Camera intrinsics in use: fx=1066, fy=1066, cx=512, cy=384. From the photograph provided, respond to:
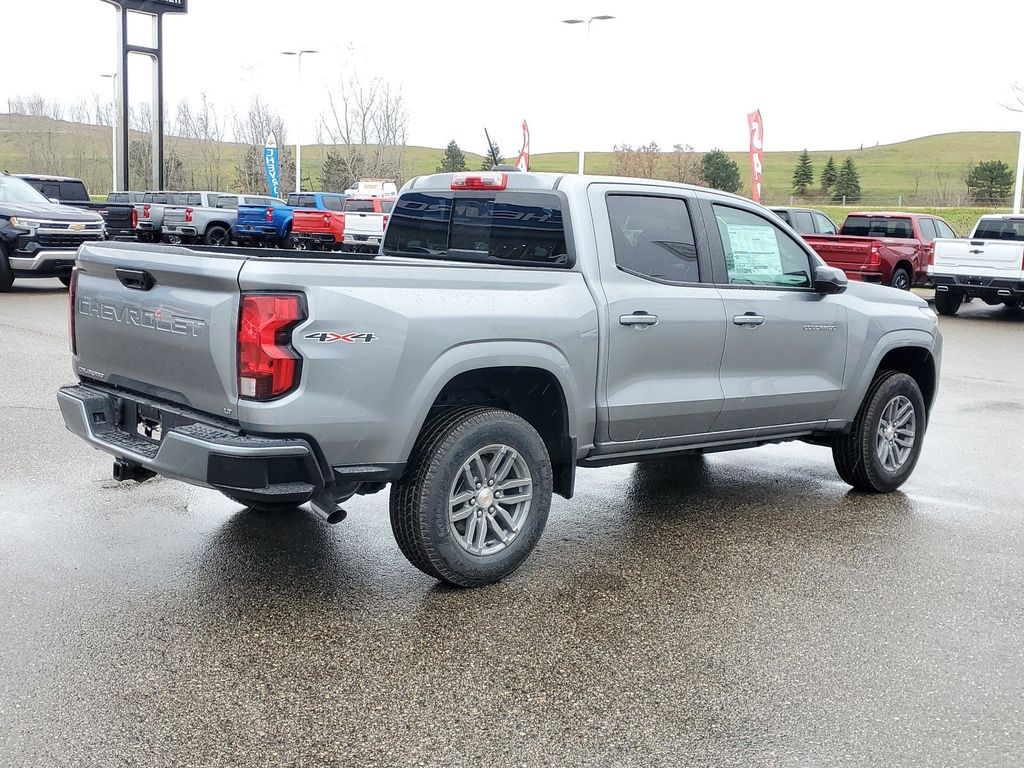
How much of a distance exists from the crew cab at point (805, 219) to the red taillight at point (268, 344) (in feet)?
64.5

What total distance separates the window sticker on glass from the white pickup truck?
47.3ft

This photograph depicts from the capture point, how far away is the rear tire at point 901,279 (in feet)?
69.1

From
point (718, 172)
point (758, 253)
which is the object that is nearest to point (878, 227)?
point (758, 253)

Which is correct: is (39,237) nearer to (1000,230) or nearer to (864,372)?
(864,372)

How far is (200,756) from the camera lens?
3.33 m

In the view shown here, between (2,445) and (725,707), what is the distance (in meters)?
5.63

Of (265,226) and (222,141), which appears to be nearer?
(265,226)

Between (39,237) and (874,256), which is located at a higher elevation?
(874,256)

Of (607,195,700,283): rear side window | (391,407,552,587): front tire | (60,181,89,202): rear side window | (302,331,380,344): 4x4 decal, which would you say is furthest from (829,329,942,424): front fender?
(60,181,89,202): rear side window

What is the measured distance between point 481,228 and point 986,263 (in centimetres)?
1591

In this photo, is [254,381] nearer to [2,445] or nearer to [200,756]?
[200,756]

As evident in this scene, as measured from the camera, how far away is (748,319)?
5.88 meters

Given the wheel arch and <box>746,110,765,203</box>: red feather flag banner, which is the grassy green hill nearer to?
<box>746,110,765,203</box>: red feather flag banner

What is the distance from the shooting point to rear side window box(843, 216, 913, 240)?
22.4m
